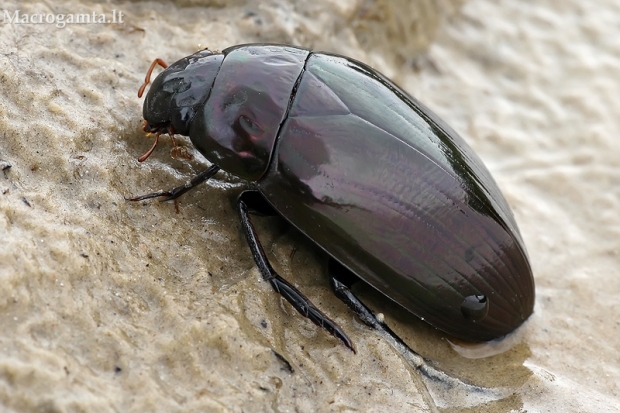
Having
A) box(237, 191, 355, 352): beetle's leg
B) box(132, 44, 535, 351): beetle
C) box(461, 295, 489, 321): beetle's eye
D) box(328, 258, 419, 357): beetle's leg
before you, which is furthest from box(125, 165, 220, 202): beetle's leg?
box(461, 295, 489, 321): beetle's eye

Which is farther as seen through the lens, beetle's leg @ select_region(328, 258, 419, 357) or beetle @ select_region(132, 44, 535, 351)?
beetle's leg @ select_region(328, 258, 419, 357)

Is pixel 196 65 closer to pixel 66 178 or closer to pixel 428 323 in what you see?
pixel 66 178

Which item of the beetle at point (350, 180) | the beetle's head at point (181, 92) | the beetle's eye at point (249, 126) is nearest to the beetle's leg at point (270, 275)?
the beetle at point (350, 180)

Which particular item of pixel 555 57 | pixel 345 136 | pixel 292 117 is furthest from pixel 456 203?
pixel 555 57

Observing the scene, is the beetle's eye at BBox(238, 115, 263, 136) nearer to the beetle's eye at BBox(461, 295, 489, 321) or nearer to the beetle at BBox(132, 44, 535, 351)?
the beetle at BBox(132, 44, 535, 351)

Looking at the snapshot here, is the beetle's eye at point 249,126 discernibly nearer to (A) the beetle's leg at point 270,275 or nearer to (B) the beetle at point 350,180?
(B) the beetle at point 350,180
